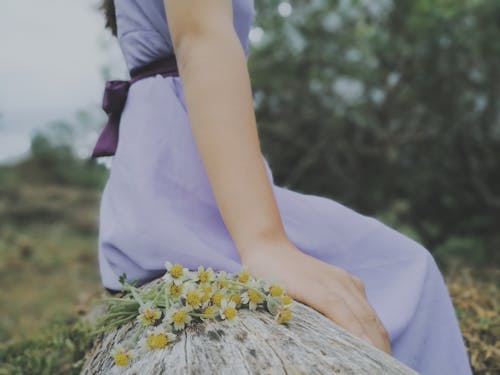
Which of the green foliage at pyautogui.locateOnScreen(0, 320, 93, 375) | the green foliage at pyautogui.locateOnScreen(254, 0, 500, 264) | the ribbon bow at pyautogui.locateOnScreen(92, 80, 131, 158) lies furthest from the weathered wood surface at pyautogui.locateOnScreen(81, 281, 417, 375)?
the green foliage at pyautogui.locateOnScreen(254, 0, 500, 264)

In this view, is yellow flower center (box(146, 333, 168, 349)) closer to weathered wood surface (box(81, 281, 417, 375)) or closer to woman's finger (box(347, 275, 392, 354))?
weathered wood surface (box(81, 281, 417, 375))

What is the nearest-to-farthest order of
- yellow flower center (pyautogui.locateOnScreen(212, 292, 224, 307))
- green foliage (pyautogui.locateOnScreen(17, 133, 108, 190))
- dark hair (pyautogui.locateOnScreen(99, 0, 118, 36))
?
1. yellow flower center (pyautogui.locateOnScreen(212, 292, 224, 307))
2. dark hair (pyautogui.locateOnScreen(99, 0, 118, 36))
3. green foliage (pyautogui.locateOnScreen(17, 133, 108, 190))

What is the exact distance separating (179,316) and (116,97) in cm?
88

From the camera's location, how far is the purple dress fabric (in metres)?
1.35

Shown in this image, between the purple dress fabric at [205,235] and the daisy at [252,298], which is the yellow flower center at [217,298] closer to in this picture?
the daisy at [252,298]

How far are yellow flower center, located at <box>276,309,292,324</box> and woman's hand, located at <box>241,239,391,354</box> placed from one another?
0.27 ft

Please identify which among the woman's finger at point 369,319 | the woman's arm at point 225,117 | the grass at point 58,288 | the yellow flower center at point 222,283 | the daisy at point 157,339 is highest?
the woman's arm at point 225,117

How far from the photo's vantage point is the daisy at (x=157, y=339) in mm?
1035

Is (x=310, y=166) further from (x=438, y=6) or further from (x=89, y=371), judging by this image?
(x=89, y=371)

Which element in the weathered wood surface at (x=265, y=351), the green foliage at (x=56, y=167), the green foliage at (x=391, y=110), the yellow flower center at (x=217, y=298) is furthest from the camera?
the green foliage at (x=56, y=167)

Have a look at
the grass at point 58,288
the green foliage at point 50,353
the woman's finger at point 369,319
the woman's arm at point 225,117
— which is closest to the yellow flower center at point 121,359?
the woman's arm at point 225,117

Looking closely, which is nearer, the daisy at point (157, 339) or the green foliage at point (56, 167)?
the daisy at point (157, 339)

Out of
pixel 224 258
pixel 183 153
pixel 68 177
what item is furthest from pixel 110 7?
pixel 68 177

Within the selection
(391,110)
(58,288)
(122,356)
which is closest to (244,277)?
(122,356)
